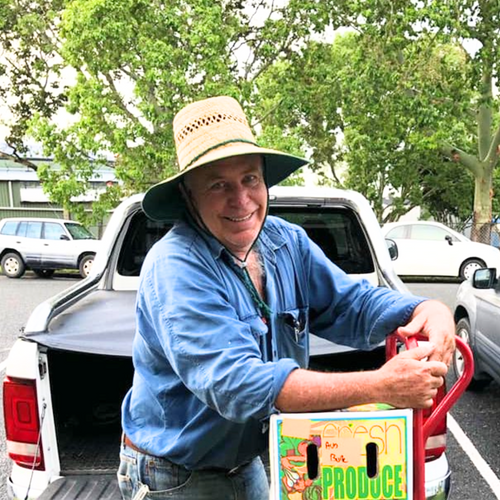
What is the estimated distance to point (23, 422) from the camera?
83.7 inches

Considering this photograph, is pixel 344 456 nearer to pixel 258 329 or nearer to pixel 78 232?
pixel 258 329

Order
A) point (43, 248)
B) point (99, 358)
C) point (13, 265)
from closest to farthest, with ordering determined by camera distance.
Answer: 1. point (99, 358)
2. point (43, 248)
3. point (13, 265)

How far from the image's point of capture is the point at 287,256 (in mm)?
1590

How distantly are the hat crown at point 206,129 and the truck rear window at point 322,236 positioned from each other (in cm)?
233

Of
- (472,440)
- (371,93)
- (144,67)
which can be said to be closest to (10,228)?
(144,67)

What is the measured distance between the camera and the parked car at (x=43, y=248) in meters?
13.8

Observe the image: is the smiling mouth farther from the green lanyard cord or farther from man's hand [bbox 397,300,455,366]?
man's hand [bbox 397,300,455,366]

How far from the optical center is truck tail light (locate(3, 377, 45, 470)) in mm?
2080

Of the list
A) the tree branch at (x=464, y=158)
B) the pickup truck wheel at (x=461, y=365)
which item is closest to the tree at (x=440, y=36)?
the tree branch at (x=464, y=158)

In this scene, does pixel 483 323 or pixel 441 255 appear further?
pixel 441 255

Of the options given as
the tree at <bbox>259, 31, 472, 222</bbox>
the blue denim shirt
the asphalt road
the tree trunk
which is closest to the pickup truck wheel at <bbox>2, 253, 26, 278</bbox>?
the asphalt road

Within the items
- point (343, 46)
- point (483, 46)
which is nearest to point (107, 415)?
point (483, 46)

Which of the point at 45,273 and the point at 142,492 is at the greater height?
the point at 142,492

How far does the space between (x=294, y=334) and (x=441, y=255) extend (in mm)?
12065
